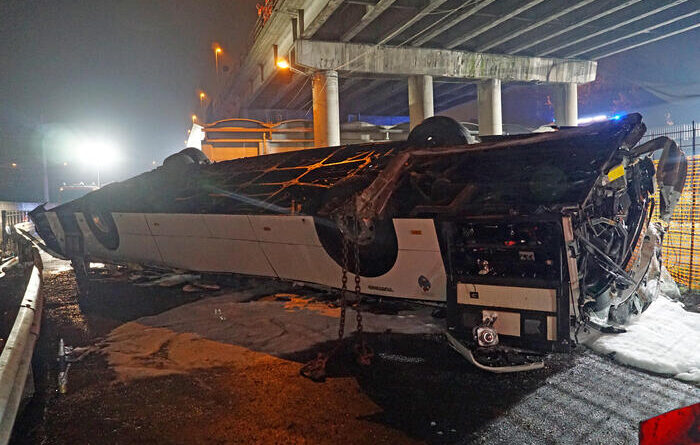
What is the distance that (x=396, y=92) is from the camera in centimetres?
2775

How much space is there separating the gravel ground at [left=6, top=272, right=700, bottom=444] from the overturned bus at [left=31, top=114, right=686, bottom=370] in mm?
472

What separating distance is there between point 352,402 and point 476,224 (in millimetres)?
1993

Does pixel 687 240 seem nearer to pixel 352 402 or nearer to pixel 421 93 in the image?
pixel 352 402

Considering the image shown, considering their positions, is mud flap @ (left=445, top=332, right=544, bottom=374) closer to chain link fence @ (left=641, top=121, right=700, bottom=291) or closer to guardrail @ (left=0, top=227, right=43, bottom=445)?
guardrail @ (left=0, top=227, right=43, bottom=445)

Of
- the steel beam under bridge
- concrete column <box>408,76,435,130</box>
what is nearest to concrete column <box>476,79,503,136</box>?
the steel beam under bridge

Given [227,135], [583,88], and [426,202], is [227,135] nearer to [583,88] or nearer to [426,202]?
[426,202]

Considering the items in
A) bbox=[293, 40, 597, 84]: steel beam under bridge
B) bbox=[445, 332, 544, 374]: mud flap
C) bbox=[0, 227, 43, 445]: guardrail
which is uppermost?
bbox=[293, 40, 597, 84]: steel beam under bridge

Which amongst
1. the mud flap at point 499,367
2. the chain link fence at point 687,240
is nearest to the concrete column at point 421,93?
the chain link fence at point 687,240

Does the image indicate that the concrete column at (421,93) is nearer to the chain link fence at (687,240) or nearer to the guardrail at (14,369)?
the chain link fence at (687,240)

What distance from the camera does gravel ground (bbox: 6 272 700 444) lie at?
10.5ft

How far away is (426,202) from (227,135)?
1702 centimetres

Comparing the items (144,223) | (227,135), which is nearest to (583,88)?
(227,135)

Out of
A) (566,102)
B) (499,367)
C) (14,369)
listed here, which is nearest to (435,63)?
(566,102)

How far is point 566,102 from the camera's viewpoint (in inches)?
909
